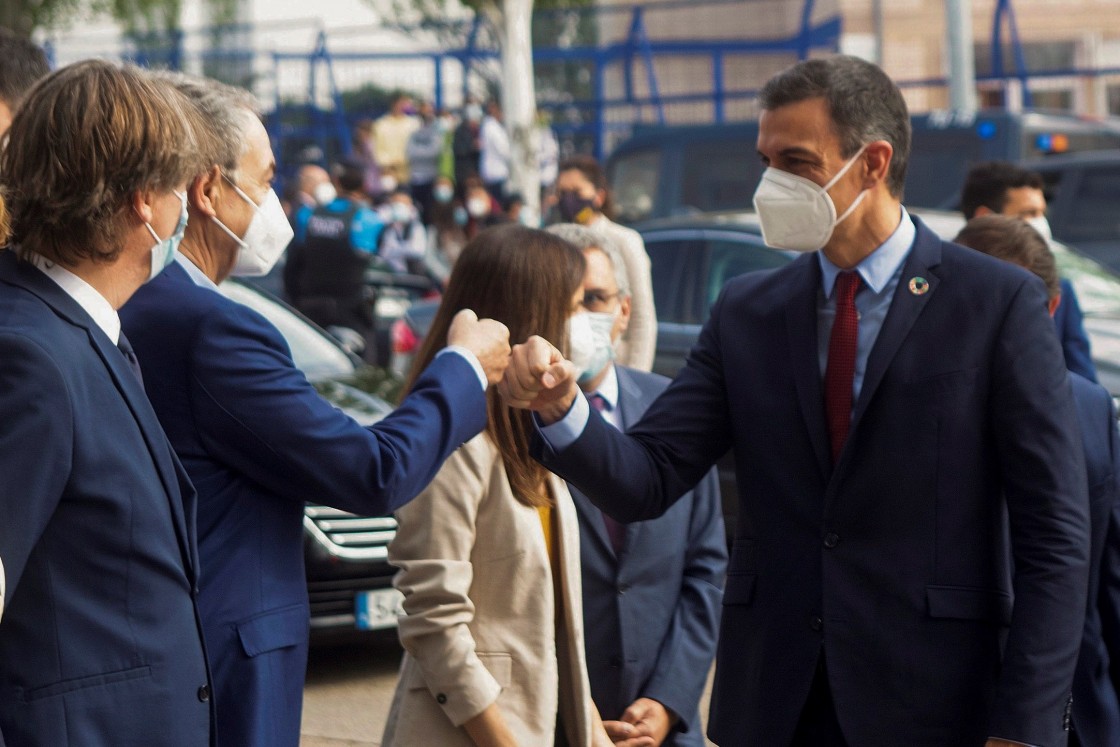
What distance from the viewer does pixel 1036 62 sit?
2875 cm

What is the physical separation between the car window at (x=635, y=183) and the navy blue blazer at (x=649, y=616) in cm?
1024

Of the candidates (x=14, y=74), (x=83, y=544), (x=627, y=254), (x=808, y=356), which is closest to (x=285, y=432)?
(x=83, y=544)

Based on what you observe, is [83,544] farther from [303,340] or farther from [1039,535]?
[303,340]

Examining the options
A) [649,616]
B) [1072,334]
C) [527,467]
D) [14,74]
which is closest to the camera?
[527,467]

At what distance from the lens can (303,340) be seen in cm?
779

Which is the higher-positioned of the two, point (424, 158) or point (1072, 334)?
point (424, 158)

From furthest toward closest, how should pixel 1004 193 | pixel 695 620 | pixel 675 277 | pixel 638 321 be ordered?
pixel 675 277 < pixel 638 321 < pixel 1004 193 < pixel 695 620

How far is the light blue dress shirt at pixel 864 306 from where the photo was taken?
9.64ft

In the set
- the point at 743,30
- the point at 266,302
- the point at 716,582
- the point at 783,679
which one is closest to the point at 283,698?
the point at 783,679

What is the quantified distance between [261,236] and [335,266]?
885 cm

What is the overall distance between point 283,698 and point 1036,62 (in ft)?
92.8

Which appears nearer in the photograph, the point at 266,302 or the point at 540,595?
the point at 540,595

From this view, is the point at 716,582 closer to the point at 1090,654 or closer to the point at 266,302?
the point at 1090,654

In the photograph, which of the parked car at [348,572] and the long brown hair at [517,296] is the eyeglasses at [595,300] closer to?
the long brown hair at [517,296]
